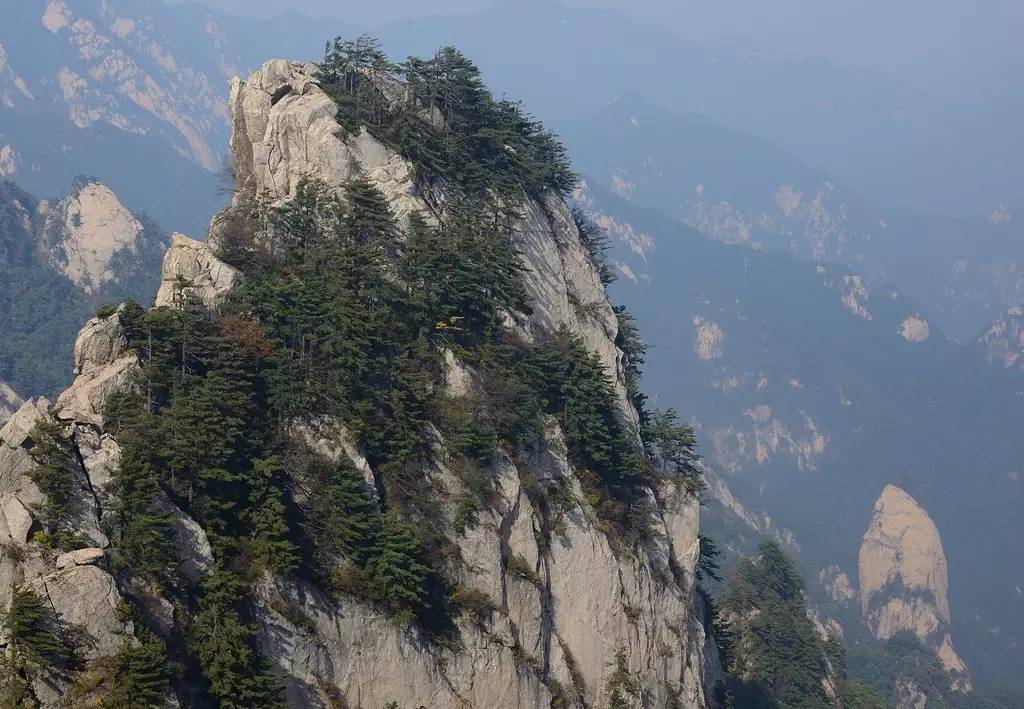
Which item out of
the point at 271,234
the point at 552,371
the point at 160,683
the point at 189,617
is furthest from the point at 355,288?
the point at 160,683

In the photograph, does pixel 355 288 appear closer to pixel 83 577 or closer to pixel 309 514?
pixel 309 514

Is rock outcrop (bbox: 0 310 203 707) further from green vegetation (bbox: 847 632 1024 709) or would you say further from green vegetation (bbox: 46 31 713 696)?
green vegetation (bbox: 847 632 1024 709)

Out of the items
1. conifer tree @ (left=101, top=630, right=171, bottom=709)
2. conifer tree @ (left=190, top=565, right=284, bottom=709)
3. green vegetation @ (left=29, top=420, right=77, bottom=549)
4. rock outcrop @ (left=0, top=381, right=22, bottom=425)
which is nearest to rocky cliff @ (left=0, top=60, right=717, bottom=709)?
green vegetation @ (left=29, top=420, right=77, bottom=549)

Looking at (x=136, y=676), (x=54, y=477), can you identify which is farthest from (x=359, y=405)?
(x=136, y=676)

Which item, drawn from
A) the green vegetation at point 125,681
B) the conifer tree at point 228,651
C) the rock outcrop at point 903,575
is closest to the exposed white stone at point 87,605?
the green vegetation at point 125,681

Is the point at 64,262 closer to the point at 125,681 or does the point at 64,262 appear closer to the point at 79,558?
the point at 79,558

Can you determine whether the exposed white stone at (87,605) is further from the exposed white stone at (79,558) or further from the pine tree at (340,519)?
the pine tree at (340,519)

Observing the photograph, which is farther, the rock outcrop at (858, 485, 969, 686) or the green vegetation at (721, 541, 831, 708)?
the rock outcrop at (858, 485, 969, 686)
